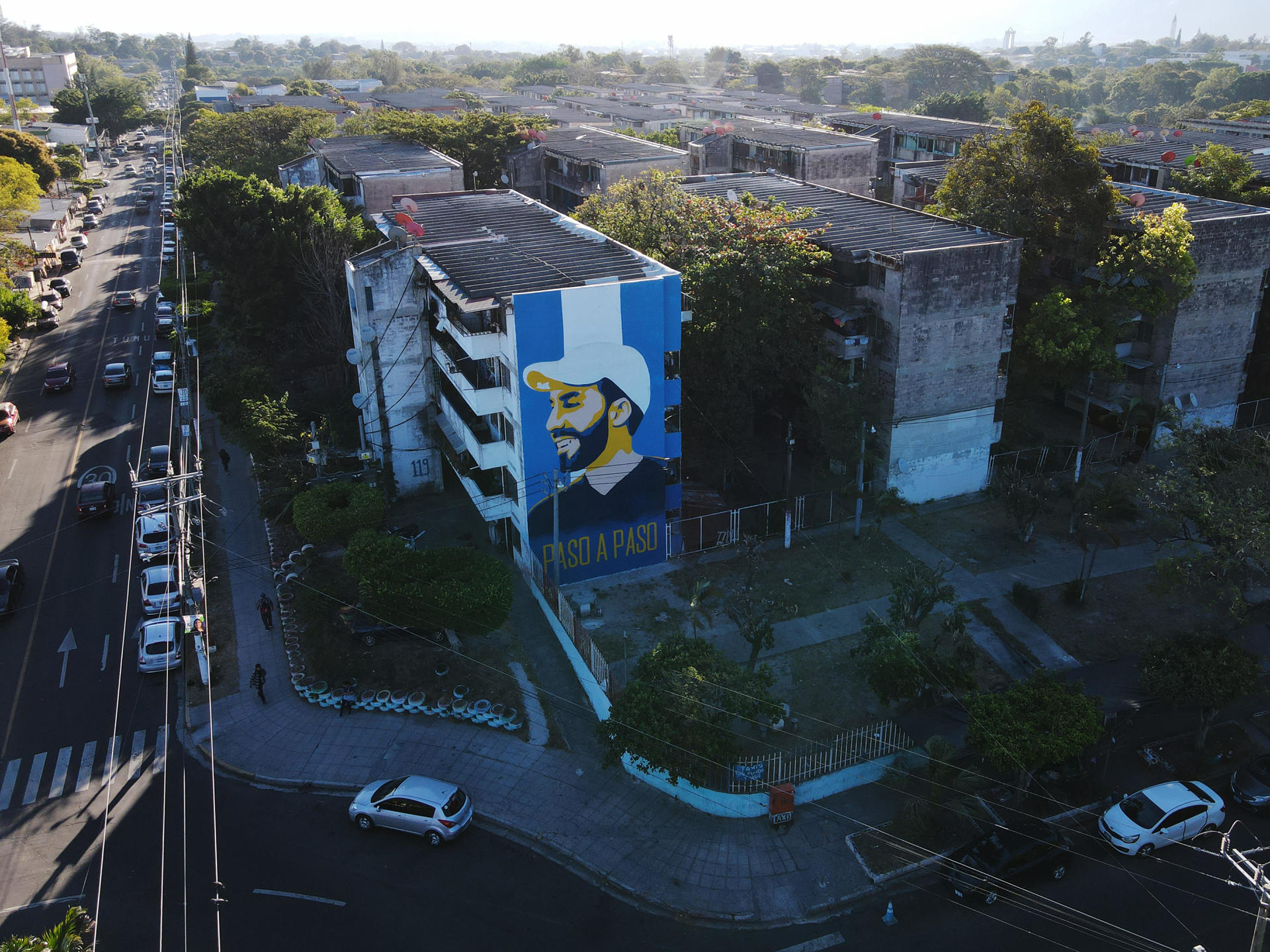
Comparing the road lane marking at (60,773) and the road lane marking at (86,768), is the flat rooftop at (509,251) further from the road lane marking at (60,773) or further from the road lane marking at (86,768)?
the road lane marking at (60,773)

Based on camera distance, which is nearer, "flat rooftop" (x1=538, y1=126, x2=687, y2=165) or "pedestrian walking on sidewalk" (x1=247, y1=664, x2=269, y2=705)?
"pedestrian walking on sidewalk" (x1=247, y1=664, x2=269, y2=705)

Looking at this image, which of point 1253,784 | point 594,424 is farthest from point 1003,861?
point 594,424

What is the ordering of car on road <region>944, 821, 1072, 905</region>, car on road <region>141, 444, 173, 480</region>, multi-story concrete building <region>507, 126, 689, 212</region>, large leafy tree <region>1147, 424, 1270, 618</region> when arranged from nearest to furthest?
1. car on road <region>944, 821, 1072, 905</region>
2. large leafy tree <region>1147, 424, 1270, 618</region>
3. car on road <region>141, 444, 173, 480</region>
4. multi-story concrete building <region>507, 126, 689, 212</region>

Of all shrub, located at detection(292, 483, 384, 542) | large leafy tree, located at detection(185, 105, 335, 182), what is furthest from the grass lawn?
large leafy tree, located at detection(185, 105, 335, 182)

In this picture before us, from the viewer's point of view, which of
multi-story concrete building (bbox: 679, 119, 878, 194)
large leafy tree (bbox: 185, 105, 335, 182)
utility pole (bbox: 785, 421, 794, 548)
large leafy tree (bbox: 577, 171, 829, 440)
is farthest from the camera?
large leafy tree (bbox: 185, 105, 335, 182)

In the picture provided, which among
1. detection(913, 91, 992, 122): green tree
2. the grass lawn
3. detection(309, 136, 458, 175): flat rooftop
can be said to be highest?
detection(913, 91, 992, 122): green tree

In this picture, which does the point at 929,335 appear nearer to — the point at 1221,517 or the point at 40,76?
the point at 1221,517

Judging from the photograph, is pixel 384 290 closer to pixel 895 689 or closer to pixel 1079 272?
pixel 895 689

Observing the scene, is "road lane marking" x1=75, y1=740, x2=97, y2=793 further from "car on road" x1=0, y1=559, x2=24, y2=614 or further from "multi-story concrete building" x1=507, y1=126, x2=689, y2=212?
"multi-story concrete building" x1=507, y1=126, x2=689, y2=212
